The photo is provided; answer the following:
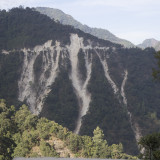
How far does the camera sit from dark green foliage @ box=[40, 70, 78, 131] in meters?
102

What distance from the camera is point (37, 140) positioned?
7062 cm

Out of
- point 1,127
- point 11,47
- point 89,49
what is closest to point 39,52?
point 11,47

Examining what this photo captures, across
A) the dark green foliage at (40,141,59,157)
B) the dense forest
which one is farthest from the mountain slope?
the dark green foliage at (40,141,59,157)

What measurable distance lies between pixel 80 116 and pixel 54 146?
1466 inches

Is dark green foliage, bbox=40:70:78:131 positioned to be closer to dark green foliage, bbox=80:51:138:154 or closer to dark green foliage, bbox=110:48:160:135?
dark green foliage, bbox=80:51:138:154

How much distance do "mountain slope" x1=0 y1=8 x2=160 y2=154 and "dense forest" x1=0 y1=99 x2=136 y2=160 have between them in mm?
20639

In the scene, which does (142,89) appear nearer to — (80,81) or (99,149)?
(80,81)

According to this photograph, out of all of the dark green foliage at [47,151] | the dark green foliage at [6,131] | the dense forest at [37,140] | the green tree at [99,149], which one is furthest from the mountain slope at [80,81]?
the dark green foliage at [47,151]

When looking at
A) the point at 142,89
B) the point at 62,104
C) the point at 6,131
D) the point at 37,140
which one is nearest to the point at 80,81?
the point at 62,104

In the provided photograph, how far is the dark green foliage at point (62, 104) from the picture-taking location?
334ft

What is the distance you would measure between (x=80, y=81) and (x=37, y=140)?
54.2 meters

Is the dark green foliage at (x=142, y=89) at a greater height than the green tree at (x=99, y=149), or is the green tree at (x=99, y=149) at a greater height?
the dark green foliage at (x=142, y=89)

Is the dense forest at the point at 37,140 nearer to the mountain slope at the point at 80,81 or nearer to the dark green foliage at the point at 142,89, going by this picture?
the mountain slope at the point at 80,81

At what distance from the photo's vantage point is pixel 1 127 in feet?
235
